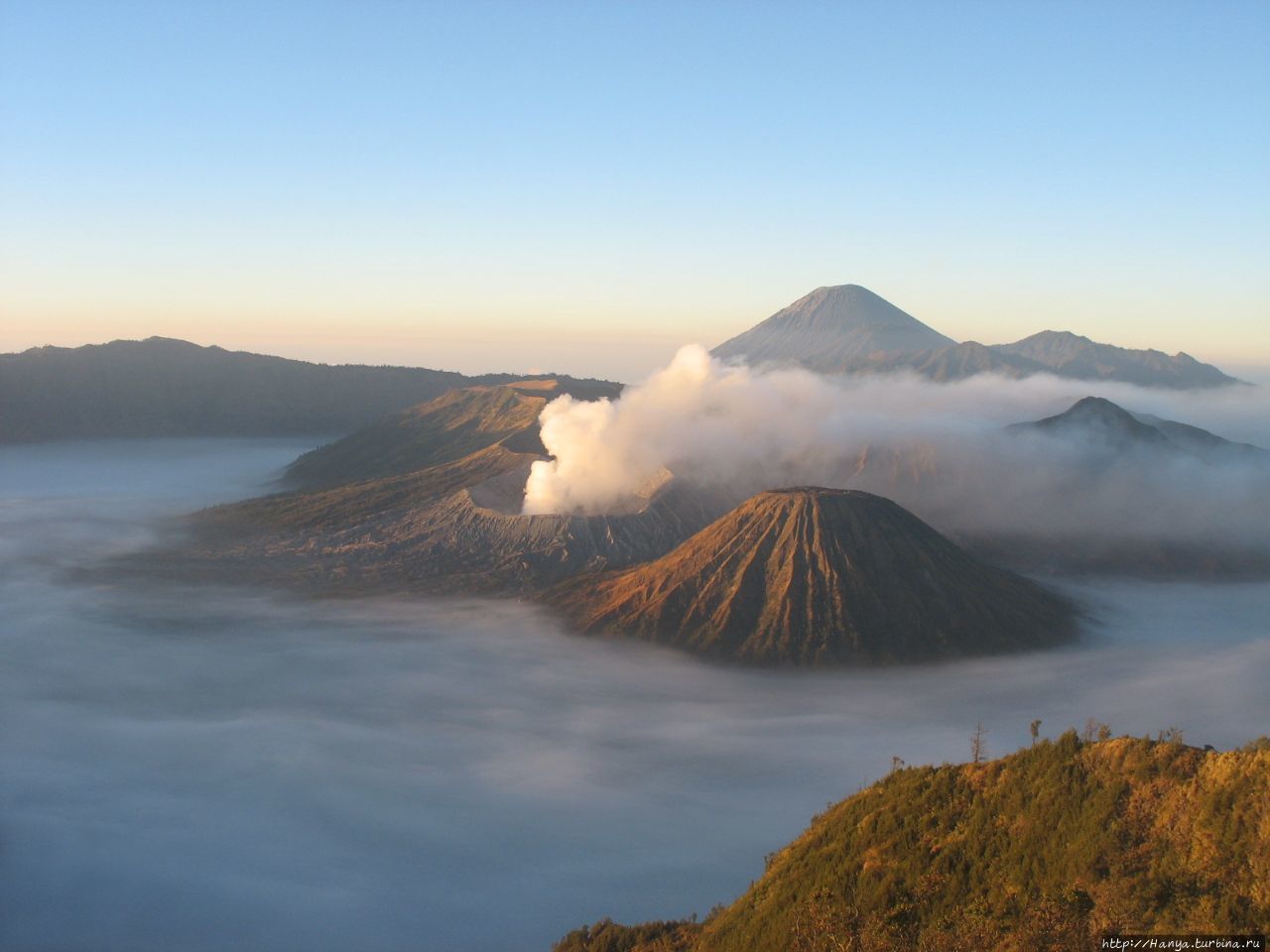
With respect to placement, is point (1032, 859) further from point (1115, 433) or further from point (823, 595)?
point (1115, 433)

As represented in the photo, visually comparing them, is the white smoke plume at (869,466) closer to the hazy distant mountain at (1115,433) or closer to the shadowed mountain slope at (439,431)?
the hazy distant mountain at (1115,433)

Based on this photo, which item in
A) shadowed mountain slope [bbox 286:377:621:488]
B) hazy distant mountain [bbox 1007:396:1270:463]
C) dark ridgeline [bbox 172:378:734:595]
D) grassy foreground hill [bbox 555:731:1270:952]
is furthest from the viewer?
shadowed mountain slope [bbox 286:377:621:488]

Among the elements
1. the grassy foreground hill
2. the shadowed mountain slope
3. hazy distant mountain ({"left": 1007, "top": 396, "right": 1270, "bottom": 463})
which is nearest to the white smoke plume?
hazy distant mountain ({"left": 1007, "top": 396, "right": 1270, "bottom": 463})

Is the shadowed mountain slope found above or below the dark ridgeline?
above

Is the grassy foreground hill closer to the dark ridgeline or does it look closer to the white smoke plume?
the dark ridgeline

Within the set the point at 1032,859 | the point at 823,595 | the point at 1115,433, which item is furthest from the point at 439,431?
the point at 1032,859

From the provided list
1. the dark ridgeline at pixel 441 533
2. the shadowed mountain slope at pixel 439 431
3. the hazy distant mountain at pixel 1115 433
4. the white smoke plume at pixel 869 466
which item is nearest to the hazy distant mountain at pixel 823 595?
the dark ridgeline at pixel 441 533
